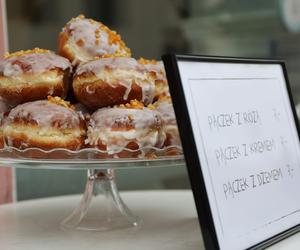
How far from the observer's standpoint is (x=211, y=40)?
96.0 inches

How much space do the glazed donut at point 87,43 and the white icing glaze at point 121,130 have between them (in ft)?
0.46

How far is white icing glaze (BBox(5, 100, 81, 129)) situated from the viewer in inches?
33.3

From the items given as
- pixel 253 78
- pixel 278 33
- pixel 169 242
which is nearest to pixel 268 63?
pixel 253 78

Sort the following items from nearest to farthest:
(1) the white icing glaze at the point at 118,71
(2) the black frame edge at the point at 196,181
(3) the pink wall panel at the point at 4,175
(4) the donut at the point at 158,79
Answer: (2) the black frame edge at the point at 196,181
(1) the white icing glaze at the point at 118,71
(4) the donut at the point at 158,79
(3) the pink wall panel at the point at 4,175

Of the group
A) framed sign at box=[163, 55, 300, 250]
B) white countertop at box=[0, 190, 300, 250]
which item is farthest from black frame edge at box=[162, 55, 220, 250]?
white countertop at box=[0, 190, 300, 250]

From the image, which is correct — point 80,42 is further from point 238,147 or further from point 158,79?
point 238,147

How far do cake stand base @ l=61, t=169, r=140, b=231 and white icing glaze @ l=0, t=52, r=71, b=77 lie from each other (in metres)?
0.17

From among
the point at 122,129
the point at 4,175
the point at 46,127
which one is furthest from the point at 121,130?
the point at 4,175

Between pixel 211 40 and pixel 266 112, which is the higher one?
pixel 211 40

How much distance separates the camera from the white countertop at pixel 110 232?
81 cm

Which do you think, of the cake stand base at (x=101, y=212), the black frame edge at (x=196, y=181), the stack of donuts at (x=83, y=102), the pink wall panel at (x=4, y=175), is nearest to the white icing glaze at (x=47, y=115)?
the stack of donuts at (x=83, y=102)

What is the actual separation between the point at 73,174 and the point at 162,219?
1.59ft

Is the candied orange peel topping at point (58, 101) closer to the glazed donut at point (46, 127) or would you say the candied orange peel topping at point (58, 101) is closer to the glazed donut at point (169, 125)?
the glazed donut at point (46, 127)

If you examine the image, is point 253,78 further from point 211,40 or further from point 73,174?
point 211,40
